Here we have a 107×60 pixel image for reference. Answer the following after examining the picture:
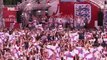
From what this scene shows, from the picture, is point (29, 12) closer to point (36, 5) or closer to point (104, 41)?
point (36, 5)

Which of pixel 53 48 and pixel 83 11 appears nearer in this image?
pixel 53 48

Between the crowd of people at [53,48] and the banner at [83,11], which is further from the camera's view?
the banner at [83,11]

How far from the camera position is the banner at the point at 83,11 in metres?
53.2

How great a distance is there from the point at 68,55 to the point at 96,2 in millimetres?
32476

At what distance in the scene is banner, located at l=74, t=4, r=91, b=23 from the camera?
174ft

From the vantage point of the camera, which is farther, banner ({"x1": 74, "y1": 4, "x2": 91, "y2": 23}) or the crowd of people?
banner ({"x1": 74, "y1": 4, "x2": 91, "y2": 23})

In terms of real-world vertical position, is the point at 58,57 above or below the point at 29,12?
above

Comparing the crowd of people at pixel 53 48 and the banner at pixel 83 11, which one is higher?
the crowd of people at pixel 53 48

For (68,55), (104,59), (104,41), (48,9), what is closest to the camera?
(68,55)

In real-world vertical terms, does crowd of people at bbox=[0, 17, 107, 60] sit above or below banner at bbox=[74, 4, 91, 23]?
above

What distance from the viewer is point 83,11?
53.3 metres

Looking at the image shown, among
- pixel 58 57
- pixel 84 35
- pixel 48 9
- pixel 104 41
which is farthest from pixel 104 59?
pixel 48 9

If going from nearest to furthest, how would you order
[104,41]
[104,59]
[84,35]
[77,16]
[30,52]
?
1. [104,59]
2. [30,52]
3. [104,41]
4. [84,35]
5. [77,16]

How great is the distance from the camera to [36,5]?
61.8m
